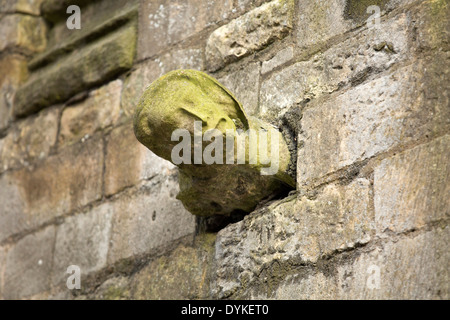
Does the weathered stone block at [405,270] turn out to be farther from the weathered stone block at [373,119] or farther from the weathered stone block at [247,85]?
the weathered stone block at [247,85]

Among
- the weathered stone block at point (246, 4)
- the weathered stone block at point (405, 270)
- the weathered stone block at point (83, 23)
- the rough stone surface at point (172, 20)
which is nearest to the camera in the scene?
the weathered stone block at point (405, 270)

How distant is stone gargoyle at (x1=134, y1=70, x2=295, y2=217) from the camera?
9.23 feet

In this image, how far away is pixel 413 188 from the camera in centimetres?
256

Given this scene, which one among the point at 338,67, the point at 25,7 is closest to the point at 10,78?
the point at 25,7

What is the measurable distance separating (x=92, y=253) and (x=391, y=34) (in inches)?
65.4

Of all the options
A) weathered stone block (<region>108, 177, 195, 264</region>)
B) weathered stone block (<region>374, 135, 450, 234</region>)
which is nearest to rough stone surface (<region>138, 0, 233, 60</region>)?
weathered stone block (<region>108, 177, 195, 264</region>)

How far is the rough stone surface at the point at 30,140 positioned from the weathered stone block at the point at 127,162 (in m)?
0.48

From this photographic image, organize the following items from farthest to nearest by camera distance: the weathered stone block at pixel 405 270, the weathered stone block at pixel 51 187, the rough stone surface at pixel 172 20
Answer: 1. the weathered stone block at pixel 51 187
2. the rough stone surface at pixel 172 20
3. the weathered stone block at pixel 405 270

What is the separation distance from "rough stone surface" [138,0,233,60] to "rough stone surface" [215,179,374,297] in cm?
92

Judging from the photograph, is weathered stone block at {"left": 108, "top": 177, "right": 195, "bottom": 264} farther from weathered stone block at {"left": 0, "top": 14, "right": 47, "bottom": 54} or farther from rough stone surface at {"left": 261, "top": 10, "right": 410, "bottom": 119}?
weathered stone block at {"left": 0, "top": 14, "right": 47, "bottom": 54}

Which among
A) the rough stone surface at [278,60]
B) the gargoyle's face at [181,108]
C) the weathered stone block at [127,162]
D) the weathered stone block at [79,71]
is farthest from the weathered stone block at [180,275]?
the weathered stone block at [79,71]

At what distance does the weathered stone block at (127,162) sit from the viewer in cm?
365

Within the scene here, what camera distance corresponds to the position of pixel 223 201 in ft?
10.2
